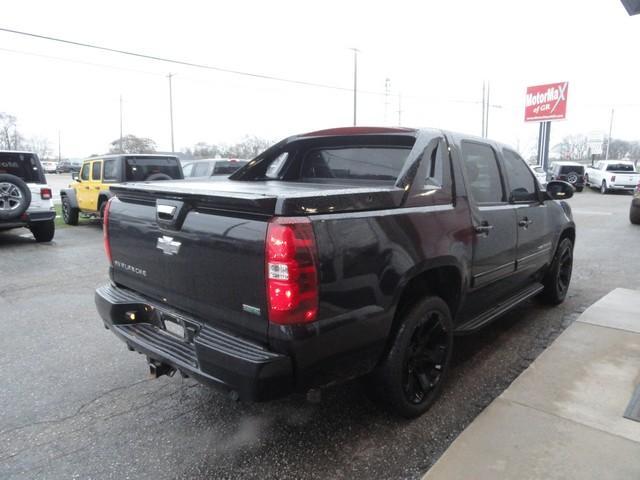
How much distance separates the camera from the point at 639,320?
459 cm

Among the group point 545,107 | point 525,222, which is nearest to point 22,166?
point 525,222

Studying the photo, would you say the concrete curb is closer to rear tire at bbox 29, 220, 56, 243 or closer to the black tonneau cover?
the black tonneau cover

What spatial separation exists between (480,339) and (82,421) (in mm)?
3259

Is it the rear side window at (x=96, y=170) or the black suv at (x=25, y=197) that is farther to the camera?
the rear side window at (x=96, y=170)

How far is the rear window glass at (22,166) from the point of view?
926cm

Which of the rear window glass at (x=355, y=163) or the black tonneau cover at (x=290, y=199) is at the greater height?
the rear window glass at (x=355, y=163)

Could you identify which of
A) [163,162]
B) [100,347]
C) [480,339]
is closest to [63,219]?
[163,162]

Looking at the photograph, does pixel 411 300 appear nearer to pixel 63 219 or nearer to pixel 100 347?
pixel 100 347

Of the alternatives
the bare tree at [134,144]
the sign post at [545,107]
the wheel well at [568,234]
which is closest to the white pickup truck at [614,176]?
the sign post at [545,107]

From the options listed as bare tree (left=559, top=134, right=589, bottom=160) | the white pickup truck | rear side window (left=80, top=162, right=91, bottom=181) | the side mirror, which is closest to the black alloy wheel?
the side mirror

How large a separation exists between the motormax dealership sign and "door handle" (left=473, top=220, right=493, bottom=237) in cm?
3670

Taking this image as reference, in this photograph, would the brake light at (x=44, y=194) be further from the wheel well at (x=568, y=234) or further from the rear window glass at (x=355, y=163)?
the wheel well at (x=568, y=234)

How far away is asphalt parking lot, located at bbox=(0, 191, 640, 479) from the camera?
2.48 metres

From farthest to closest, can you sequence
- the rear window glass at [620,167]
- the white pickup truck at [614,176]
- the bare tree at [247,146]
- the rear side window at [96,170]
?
the bare tree at [247,146] < the rear window glass at [620,167] < the white pickup truck at [614,176] < the rear side window at [96,170]
